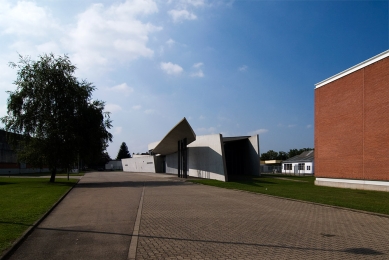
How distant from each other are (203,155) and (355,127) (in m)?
21.5

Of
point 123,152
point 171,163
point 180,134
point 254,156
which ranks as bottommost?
point 171,163

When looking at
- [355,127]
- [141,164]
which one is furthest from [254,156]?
[141,164]

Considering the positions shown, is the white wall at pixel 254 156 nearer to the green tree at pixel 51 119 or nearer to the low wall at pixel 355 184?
the low wall at pixel 355 184

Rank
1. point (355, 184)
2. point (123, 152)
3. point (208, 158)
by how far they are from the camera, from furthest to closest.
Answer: point (123, 152)
point (208, 158)
point (355, 184)

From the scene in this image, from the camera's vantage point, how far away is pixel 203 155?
1785 inches

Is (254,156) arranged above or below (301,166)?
above

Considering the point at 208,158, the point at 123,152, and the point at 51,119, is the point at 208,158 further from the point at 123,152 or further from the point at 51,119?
the point at 123,152

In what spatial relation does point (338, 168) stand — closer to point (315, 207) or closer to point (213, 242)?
point (315, 207)

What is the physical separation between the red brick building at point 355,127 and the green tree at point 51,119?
20.1 metres

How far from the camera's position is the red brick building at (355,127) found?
2447cm

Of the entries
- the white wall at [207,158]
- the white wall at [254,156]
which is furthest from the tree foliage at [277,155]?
the white wall at [207,158]

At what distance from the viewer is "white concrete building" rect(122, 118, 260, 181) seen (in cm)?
3956

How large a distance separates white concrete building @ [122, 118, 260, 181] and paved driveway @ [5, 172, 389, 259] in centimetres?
2389

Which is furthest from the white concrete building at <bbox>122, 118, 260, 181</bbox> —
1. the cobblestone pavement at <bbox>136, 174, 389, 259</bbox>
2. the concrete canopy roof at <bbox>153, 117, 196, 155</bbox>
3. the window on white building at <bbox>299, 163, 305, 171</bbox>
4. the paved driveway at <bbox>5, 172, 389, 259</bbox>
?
the cobblestone pavement at <bbox>136, 174, 389, 259</bbox>
